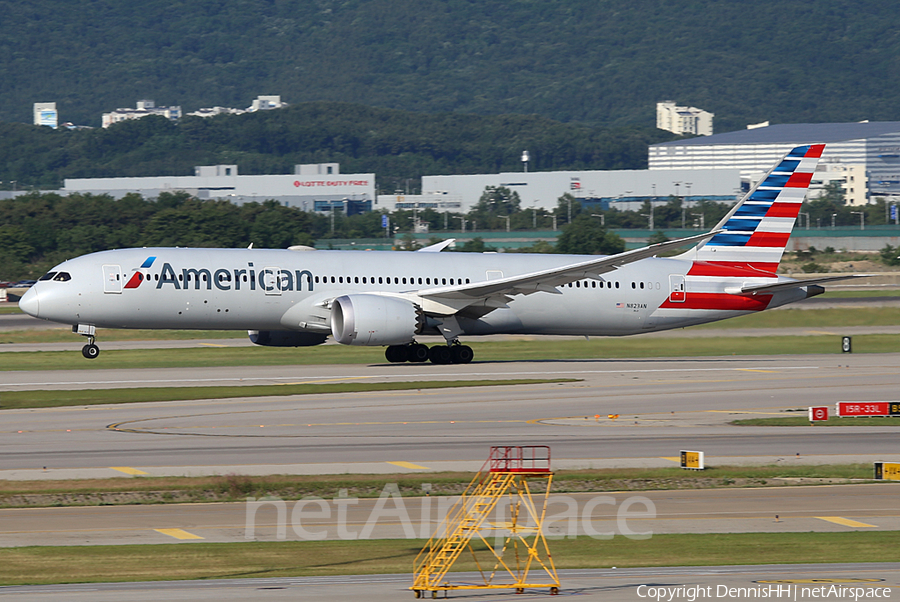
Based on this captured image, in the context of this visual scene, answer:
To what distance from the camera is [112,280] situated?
143 feet

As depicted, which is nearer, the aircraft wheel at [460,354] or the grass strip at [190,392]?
the grass strip at [190,392]

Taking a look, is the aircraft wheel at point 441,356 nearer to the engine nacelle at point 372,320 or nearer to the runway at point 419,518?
the engine nacelle at point 372,320

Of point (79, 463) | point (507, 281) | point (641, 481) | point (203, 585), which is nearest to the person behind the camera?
point (203, 585)

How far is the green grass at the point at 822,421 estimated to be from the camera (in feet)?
101

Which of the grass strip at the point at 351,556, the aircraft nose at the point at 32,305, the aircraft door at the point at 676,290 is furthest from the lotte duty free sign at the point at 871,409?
the aircraft nose at the point at 32,305

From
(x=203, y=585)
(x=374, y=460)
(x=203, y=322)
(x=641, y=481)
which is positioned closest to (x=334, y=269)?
(x=203, y=322)

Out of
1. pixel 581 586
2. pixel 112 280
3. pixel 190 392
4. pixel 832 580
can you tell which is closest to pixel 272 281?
pixel 112 280

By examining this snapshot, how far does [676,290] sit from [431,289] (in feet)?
35.4

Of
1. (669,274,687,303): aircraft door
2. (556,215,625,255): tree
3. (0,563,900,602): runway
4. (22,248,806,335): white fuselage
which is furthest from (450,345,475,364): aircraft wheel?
(556,215,625,255): tree

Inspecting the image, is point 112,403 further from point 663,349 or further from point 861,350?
point 861,350

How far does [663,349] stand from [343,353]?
14049 mm

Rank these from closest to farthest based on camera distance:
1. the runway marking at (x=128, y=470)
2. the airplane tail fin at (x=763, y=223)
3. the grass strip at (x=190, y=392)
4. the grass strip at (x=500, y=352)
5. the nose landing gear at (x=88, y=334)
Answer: the runway marking at (x=128, y=470)
the grass strip at (x=190, y=392)
the nose landing gear at (x=88, y=334)
the grass strip at (x=500, y=352)
the airplane tail fin at (x=763, y=223)

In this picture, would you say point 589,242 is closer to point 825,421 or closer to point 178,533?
point 825,421

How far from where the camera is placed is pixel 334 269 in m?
45.9
